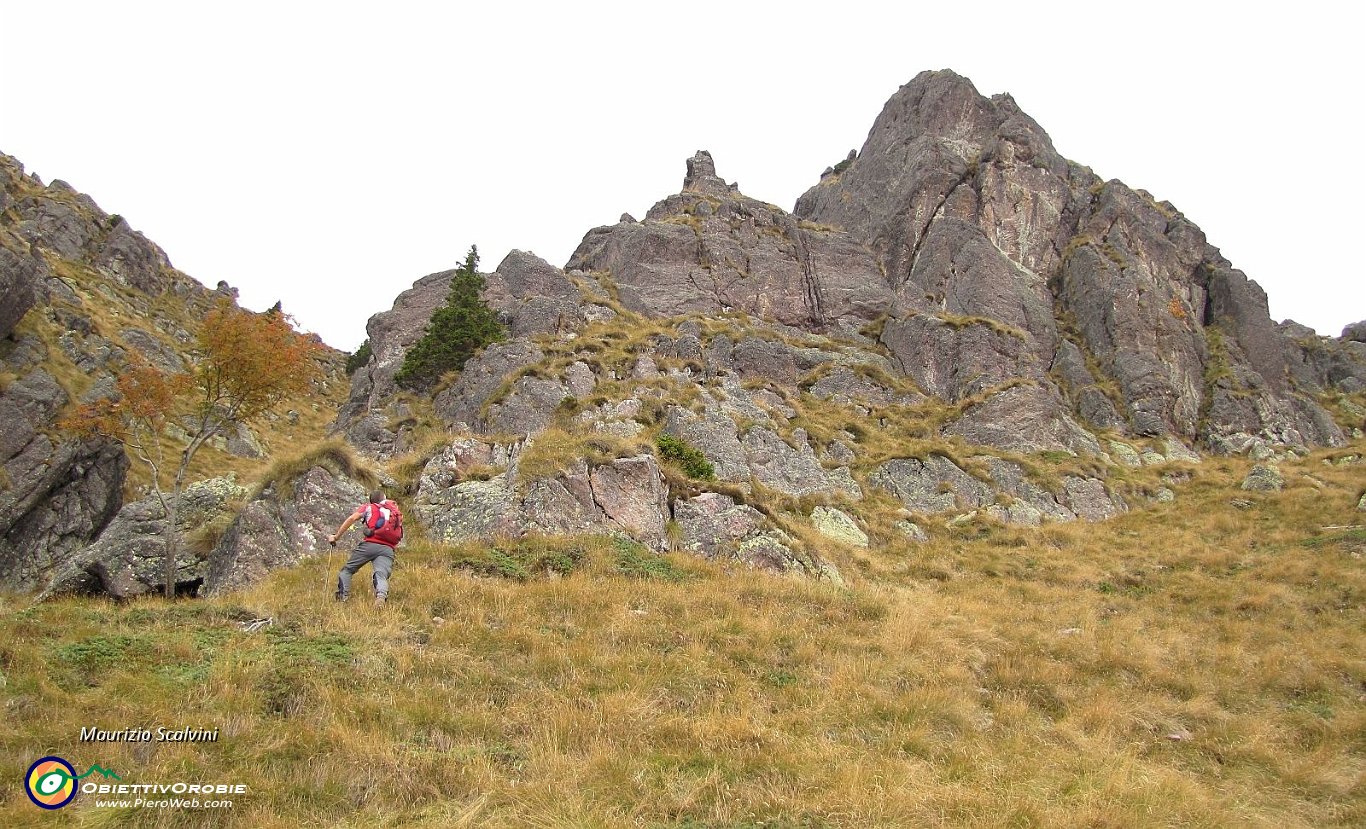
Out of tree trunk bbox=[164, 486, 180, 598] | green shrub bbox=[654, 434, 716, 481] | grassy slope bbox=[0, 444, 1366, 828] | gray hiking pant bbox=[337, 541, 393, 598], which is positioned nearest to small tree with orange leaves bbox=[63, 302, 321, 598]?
tree trunk bbox=[164, 486, 180, 598]

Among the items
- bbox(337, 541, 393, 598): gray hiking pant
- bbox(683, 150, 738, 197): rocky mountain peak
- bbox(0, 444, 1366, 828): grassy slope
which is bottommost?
bbox(0, 444, 1366, 828): grassy slope

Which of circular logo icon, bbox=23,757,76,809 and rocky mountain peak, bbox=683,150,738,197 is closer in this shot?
circular logo icon, bbox=23,757,76,809

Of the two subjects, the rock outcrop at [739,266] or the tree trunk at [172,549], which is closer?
the tree trunk at [172,549]

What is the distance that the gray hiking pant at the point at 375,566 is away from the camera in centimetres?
1125

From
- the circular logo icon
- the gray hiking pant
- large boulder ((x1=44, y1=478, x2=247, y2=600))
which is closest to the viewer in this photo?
the circular logo icon

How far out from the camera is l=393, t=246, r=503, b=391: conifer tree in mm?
37031

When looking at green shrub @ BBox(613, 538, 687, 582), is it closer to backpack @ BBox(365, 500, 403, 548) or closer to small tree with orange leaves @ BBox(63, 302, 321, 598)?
backpack @ BBox(365, 500, 403, 548)

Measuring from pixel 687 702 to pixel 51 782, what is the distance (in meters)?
6.13

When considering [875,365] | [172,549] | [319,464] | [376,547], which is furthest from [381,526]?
[875,365]

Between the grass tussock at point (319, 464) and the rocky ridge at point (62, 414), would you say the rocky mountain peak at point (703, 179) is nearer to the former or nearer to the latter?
the rocky ridge at point (62, 414)

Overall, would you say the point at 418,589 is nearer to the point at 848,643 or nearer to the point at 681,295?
the point at 848,643

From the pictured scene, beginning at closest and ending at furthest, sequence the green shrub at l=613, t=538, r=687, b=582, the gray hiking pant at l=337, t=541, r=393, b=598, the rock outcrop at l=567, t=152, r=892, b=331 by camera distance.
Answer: the gray hiking pant at l=337, t=541, r=393, b=598, the green shrub at l=613, t=538, r=687, b=582, the rock outcrop at l=567, t=152, r=892, b=331

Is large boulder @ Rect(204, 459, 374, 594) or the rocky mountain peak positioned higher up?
the rocky mountain peak

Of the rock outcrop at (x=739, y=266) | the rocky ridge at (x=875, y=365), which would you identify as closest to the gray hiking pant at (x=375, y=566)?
the rocky ridge at (x=875, y=365)
